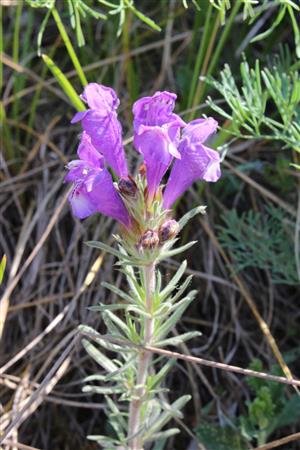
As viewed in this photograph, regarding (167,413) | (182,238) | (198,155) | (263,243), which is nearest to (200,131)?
(198,155)

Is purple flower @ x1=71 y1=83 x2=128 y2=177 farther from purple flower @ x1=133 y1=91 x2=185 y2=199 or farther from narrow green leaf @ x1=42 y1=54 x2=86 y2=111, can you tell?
narrow green leaf @ x1=42 y1=54 x2=86 y2=111

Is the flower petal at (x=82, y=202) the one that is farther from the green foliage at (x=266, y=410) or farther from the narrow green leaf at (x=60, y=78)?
the green foliage at (x=266, y=410)

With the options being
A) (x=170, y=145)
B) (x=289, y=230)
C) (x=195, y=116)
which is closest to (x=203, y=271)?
(x=289, y=230)

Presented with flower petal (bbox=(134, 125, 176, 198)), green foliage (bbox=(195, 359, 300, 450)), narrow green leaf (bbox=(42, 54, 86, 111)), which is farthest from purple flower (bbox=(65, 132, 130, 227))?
green foliage (bbox=(195, 359, 300, 450))

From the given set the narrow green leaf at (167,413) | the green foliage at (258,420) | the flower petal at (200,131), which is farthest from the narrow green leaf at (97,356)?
the flower petal at (200,131)

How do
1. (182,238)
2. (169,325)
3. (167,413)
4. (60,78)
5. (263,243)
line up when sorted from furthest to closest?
(182,238) < (263,243) < (60,78) < (167,413) < (169,325)

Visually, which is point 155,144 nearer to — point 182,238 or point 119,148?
A: point 119,148
